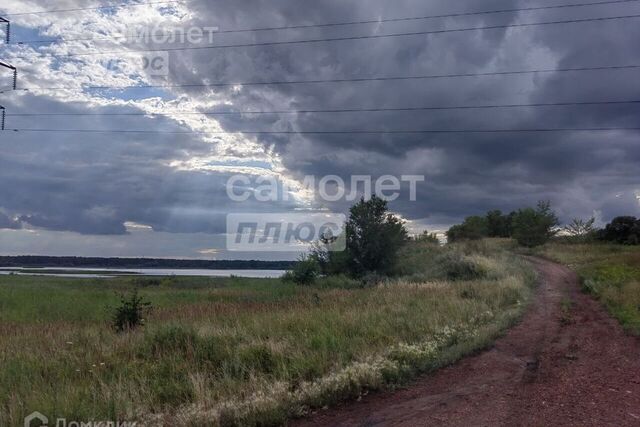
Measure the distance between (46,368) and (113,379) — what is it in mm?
2045

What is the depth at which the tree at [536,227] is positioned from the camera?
204 feet

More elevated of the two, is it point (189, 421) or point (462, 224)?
point (462, 224)

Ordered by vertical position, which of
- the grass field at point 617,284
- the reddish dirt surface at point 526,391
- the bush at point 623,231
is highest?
the bush at point 623,231

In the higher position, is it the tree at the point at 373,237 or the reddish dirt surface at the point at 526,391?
the tree at the point at 373,237

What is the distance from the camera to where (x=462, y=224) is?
95125mm

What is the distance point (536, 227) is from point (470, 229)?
1121 inches

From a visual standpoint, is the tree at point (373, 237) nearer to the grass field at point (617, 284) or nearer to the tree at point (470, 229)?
the grass field at point (617, 284)

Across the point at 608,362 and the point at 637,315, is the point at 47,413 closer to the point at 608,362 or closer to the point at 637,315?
the point at 608,362

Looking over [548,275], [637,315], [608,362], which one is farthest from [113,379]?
[548,275]

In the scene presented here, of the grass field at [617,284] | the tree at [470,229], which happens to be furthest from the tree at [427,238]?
the grass field at [617,284]

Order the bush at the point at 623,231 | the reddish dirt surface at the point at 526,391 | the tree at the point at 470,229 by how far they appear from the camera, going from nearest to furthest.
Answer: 1. the reddish dirt surface at the point at 526,391
2. the bush at the point at 623,231
3. the tree at the point at 470,229

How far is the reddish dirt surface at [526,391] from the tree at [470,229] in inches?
3047

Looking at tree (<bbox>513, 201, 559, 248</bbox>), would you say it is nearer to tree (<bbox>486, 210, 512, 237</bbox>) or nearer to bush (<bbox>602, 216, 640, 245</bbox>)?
bush (<bbox>602, 216, 640, 245</bbox>)

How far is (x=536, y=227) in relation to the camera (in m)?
62.2
